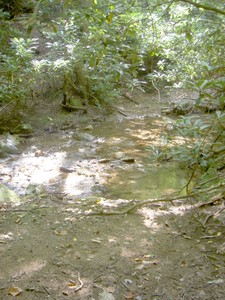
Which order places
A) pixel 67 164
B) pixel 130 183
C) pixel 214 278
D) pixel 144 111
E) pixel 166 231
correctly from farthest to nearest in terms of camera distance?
pixel 144 111 < pixel 67 164 < pixel 130 183 < pixel 166 231 < pixel 214 278

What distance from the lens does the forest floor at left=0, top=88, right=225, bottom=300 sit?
2246 mm

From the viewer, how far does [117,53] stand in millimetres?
4238

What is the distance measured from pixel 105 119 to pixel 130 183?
4.55 metres

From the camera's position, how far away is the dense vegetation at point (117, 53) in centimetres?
302

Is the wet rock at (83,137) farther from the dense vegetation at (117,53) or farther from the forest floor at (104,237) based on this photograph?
the forest floor at (104,237)

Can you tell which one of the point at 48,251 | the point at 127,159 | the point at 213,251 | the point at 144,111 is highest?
the point at 213,251

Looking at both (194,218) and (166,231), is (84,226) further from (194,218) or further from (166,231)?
(194,218)

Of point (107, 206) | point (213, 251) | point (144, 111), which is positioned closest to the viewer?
point (213, 251)

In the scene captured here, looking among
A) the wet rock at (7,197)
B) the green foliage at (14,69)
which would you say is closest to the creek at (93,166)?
the wet rock at (7,197)

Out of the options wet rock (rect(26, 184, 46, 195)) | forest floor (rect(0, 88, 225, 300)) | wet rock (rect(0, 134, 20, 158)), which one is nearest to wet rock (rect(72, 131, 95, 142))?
wet rock (rect(0, 134, 20, 158))

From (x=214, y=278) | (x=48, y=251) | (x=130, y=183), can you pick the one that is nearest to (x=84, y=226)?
(x=48, y=251)

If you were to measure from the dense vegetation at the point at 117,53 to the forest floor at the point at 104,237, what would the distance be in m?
0.57

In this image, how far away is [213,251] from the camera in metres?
2.64

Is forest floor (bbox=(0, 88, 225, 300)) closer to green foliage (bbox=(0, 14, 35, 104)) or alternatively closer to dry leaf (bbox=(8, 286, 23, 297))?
dry leaf (bbox=(8, 286, 23, 297))
